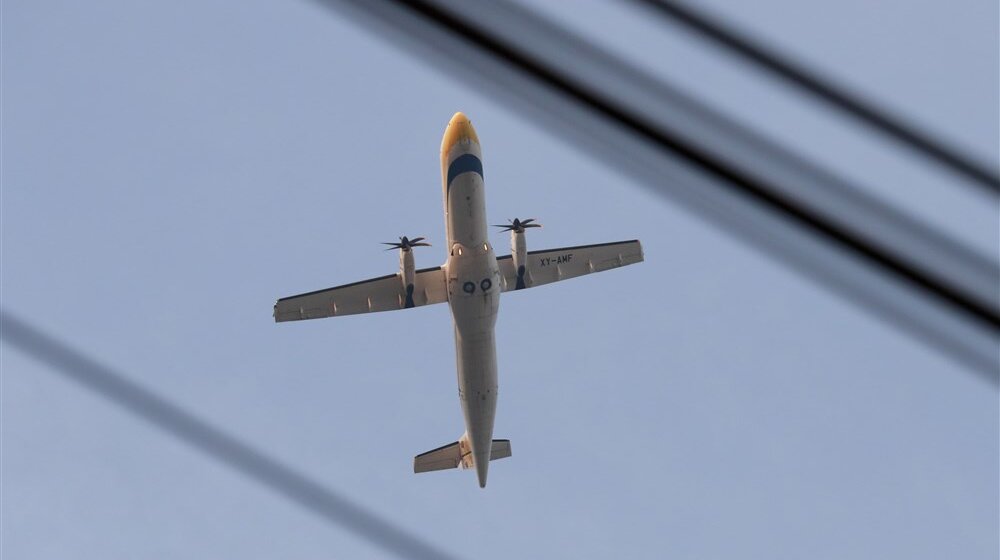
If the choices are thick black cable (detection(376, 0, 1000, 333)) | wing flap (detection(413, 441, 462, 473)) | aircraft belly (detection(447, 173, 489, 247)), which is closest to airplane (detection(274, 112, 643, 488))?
aircraft belly (detection(447, 173, 489, 247))

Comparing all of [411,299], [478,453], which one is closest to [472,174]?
[411,299]

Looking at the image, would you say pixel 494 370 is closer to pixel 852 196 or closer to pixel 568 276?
pixel 568 276

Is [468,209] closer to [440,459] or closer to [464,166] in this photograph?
[464,166]

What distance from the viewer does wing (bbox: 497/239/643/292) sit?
4600 centimetres

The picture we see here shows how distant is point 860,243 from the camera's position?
5086 mm

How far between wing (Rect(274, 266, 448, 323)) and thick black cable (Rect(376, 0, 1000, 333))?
39042 mm

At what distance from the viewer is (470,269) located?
136 ft

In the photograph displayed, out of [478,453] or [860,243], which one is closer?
[860,243]

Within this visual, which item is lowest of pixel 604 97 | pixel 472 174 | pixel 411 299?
pixel 604 97

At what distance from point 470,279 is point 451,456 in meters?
12.3

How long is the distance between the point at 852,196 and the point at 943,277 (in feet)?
1.90

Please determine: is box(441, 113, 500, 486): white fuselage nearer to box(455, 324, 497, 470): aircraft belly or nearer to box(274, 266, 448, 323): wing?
box(455, 324, 497, 470): aircraft belly

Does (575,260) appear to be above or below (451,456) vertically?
above

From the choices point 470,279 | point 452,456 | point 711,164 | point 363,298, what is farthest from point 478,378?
point 711,164
